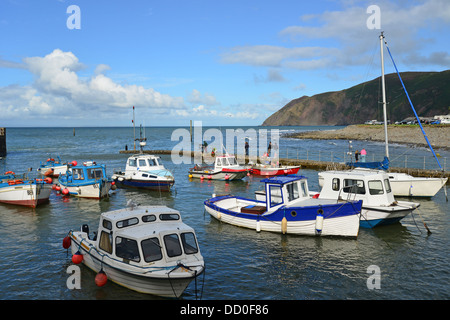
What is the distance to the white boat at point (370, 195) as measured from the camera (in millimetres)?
19828

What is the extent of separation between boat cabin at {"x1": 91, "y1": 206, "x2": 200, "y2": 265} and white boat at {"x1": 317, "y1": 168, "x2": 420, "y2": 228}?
38.7 ft

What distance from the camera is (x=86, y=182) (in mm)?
29594

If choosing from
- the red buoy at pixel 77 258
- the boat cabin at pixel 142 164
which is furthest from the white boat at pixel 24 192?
the red buoy at pixel 77 258

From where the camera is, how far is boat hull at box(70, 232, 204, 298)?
1095 centimetres

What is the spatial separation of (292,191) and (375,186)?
17.7ft

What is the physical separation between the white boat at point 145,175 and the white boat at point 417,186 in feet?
68.9

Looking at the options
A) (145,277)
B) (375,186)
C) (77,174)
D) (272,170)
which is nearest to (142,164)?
(77,174)

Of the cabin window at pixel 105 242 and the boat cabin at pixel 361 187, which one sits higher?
the boat cabin at pixel 361 187

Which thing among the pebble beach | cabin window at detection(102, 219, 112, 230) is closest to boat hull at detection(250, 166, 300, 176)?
cabin window at detection(102, 219, 112, 230)

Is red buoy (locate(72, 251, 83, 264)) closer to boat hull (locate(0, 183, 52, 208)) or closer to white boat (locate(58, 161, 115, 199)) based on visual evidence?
boat hull (locate(0, 183, 52, 208))

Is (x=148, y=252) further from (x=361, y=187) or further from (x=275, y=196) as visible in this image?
(x=361, y=187)

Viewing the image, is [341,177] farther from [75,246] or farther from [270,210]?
[75,246]

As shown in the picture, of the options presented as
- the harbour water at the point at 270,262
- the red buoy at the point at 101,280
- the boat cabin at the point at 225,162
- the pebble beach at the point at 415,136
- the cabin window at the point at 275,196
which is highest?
the pebble beach at the point at 415,136

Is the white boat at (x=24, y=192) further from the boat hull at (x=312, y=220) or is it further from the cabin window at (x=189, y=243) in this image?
the cabin window at (x=189, y=243)
